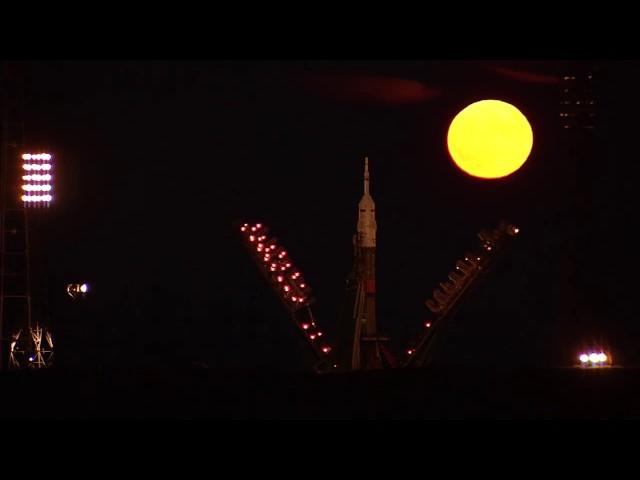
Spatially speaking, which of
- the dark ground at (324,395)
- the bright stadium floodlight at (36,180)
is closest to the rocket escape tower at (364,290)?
the dark ground at (324,395)

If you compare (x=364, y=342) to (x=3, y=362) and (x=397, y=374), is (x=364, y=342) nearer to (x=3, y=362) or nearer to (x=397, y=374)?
(x=397, y=374)

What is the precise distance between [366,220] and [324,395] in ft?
36.2

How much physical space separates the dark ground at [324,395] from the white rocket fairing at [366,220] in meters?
6.41

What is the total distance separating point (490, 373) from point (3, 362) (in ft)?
41.6

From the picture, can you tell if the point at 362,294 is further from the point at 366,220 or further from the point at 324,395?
the point at 324,395

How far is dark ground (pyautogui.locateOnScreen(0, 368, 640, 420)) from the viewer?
2805 centimetres

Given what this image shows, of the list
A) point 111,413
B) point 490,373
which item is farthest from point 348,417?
point 490,373

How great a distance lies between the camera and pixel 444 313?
132ft

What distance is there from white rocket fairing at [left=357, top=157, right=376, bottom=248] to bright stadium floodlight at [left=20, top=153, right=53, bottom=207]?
8.39m

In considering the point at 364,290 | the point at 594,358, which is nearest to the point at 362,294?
the point at 364,290

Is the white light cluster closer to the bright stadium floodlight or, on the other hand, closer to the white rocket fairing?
the white rocket fairing

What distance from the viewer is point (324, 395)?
31.2 meters

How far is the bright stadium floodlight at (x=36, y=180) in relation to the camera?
38.7 metres

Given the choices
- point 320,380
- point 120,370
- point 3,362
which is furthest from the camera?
point 3,362
